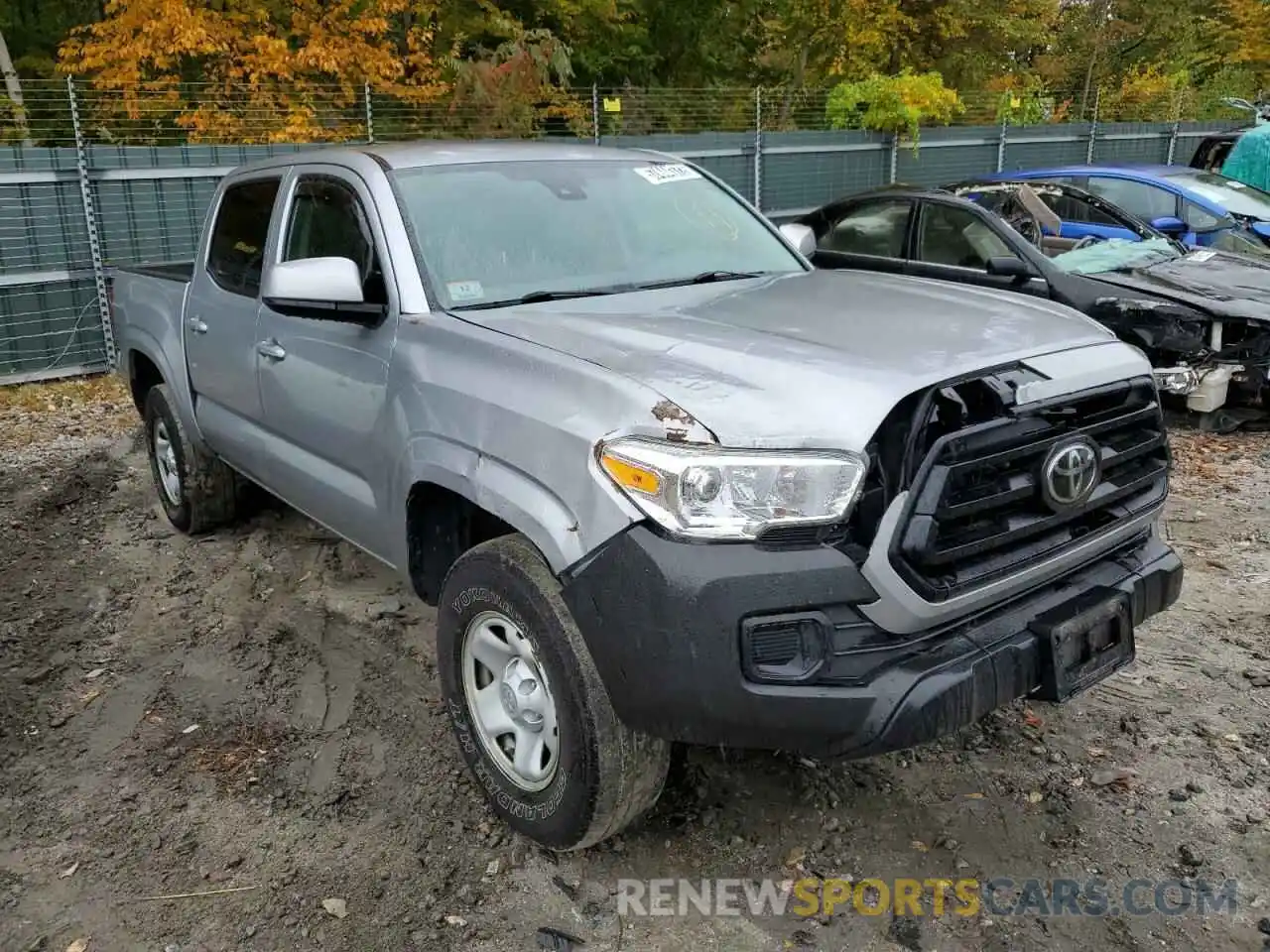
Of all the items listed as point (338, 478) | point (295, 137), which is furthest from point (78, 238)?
point (338, 478)

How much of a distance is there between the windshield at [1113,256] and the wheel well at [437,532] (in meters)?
5.52

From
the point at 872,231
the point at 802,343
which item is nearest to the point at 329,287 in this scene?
the point at 802,343

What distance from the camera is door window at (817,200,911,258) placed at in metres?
8.21

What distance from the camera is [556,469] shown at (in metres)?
2.71

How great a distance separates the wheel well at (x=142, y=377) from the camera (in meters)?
5.86

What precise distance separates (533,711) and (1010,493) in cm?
136

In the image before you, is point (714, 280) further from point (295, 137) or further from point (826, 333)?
point (295, 137)

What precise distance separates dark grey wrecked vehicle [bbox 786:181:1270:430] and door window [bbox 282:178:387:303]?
370 centimetres

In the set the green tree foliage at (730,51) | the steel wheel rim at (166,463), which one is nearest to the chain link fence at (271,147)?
the green tree foliage at (730,51)

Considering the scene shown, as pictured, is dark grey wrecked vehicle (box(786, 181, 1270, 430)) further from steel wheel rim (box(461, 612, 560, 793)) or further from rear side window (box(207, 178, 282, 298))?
steel wheel rim (box(461, 612, 560, 793))

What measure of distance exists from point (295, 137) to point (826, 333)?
1064 cm

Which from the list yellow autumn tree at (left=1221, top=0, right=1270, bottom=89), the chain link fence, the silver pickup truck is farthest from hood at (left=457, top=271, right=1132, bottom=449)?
yellow autumn tree at (left=1221, top=0, right=1270, bottom=89)

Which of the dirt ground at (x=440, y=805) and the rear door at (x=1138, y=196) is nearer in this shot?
the dirt ground at (x=440, y=805)

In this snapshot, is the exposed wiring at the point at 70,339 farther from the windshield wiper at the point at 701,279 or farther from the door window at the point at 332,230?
the windshield wiper at the point at 701,279
